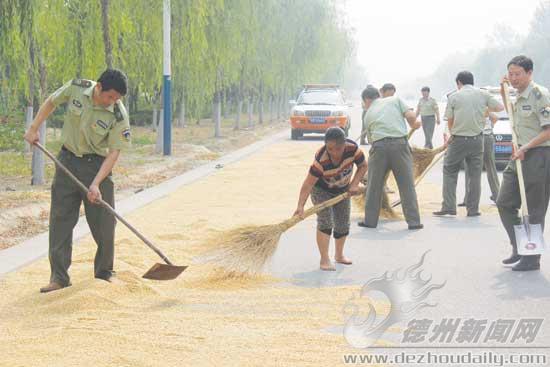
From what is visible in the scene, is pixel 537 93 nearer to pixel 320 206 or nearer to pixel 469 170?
pixel 320 206

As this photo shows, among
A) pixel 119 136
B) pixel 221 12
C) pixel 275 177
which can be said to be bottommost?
pixel 275 177

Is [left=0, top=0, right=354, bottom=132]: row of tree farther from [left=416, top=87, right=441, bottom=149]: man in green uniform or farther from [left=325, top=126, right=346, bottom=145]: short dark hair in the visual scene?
[left=416, top=87, right=441, bottom=149]: man in green uniform

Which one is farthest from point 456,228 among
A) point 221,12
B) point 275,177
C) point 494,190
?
point 221,12

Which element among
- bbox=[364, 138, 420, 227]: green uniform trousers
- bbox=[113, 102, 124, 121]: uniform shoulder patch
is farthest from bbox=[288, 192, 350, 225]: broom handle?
bbox=[364, 138, 420, 227]: green uniform trousers

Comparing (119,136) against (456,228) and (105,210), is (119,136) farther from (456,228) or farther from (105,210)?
(456,228)

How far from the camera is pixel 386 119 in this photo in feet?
33.5

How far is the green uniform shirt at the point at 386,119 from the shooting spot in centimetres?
1016

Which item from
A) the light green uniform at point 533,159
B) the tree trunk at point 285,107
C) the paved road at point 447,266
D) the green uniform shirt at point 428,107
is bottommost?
the tree trunk at point 285,107

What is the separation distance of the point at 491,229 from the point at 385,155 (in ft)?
4.68

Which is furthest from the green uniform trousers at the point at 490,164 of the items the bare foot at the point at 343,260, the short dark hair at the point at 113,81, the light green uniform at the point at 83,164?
the short dark hair at the point at 113,81

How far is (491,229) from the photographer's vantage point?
1007cm

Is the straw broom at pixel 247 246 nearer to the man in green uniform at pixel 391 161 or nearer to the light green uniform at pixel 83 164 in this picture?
the light green uniform at pixel 83 164

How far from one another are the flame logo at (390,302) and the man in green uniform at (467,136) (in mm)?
3391

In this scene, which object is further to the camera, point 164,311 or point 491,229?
point 491,229
